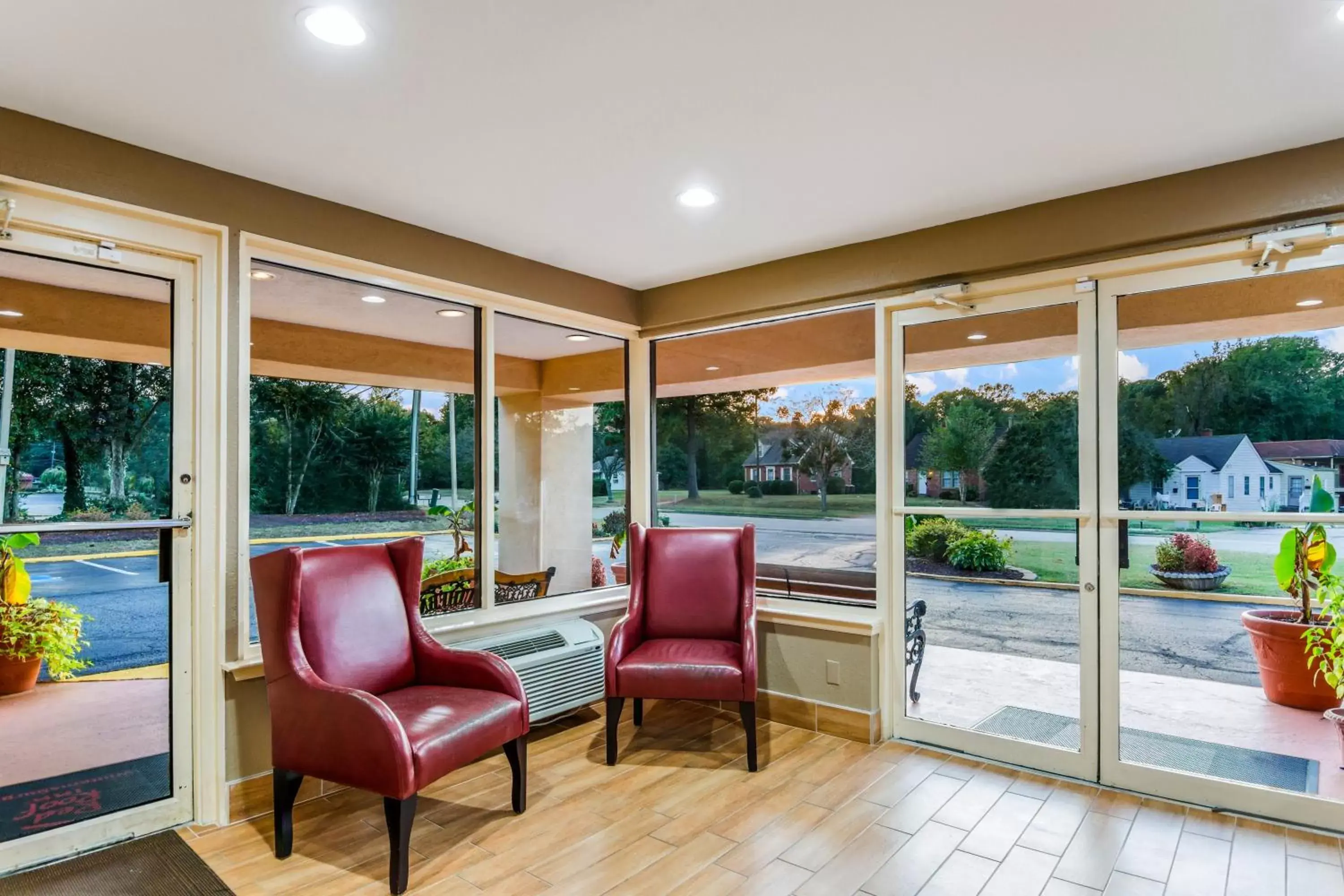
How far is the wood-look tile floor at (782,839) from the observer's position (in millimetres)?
2412

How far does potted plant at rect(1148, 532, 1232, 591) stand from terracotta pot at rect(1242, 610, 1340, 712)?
0.17 meters

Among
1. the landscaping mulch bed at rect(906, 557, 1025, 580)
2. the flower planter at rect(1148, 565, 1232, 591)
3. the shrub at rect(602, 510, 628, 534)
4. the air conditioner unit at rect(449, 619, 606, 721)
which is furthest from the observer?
Answer: the shrub at rect(602, 510, 628, 534)

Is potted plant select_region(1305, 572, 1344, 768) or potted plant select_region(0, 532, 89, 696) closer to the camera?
potted plant select_region(0, 532, 89, 696)

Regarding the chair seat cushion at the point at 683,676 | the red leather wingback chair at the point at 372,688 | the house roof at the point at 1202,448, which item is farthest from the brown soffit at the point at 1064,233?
the red leather wingback chair at the point at 372,688

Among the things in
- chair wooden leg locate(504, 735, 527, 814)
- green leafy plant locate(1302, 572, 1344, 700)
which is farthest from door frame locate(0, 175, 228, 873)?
green leafy plant locate(1302, 572, 1344, 700)

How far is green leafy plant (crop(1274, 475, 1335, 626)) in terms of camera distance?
2771mm

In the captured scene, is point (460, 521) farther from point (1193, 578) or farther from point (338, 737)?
point (1193, 578)

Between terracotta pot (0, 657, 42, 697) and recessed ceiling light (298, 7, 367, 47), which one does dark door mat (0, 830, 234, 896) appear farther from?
recessed ceiling light (298, 7, 367, 47)

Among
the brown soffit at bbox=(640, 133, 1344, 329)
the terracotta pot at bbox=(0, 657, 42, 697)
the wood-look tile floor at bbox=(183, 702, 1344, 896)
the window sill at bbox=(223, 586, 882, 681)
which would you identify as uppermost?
the brown soffit at bbox=(640, 133, 1344, 329)

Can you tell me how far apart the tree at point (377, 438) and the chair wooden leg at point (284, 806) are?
1.23 meters

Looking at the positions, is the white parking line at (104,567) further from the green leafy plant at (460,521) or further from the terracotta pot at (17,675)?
the green leafy plant at (460,521)

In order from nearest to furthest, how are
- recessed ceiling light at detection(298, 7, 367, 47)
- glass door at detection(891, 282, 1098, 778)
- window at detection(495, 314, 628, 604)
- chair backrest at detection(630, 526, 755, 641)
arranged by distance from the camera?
recessed ceiling light at detection(298, 7, 367, 47) < glass door at detection(891, 282, 1098, 778) < chair backrest at detection(630, 526, 755, 641) < window at detection(495, 314, 628, 604)

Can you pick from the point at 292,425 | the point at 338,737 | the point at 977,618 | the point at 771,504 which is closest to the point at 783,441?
the point at 771,504

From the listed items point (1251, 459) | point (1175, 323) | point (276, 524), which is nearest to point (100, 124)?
point (276, 524)
